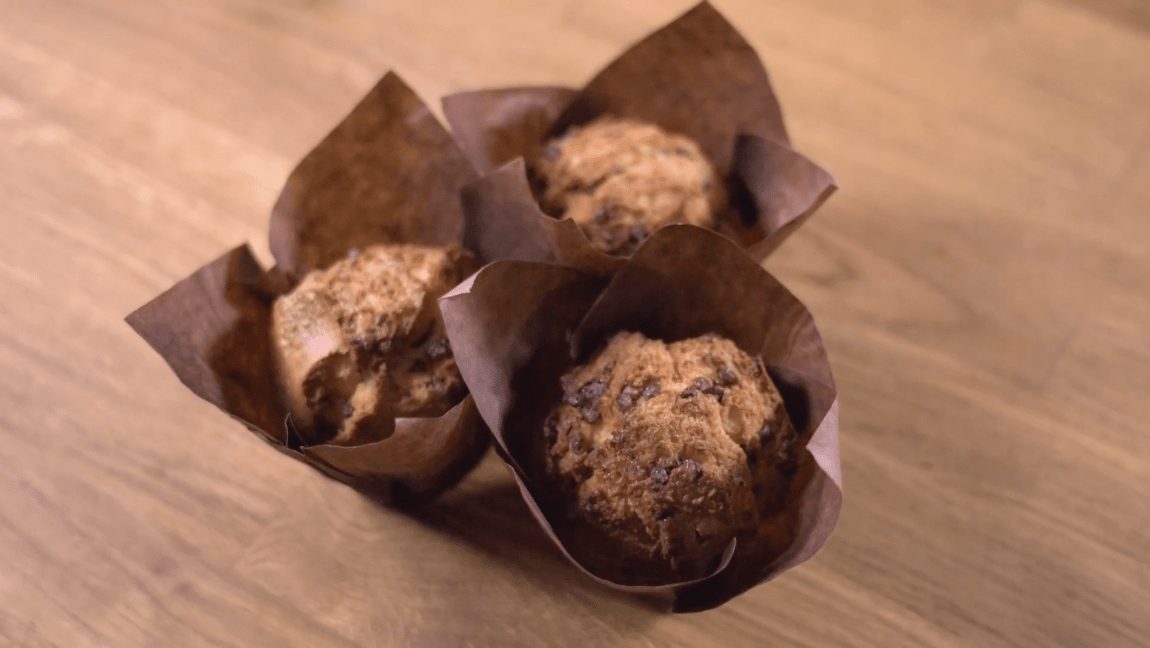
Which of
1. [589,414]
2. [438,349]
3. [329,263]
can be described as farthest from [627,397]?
[329,263]

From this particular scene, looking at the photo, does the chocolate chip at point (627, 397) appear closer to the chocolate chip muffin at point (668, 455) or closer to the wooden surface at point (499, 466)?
the chocolate chip muffin at point (668, 455)

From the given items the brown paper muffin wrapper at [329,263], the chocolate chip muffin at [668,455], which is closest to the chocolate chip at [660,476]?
the chocolate chip muffin at [668,455]

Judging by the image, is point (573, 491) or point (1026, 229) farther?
point (1026, 229)

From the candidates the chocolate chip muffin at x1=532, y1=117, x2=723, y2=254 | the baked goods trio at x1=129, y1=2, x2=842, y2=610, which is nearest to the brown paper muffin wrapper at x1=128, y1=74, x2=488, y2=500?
the baked goods trio at x1=129, y1=2, x2=842, y2=610

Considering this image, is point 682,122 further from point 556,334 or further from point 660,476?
point 660,476

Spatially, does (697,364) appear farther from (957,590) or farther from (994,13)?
(994,13)

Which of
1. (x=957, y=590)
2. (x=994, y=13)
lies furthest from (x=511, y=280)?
(x=994, y=13)
